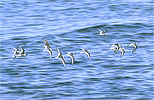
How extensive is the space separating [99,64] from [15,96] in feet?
22.0

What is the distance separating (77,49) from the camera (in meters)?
35.6

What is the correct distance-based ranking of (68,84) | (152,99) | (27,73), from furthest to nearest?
(27,73), (68,84), (152,99)

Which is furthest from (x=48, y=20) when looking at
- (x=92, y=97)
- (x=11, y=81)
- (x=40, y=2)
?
(x=92, y=97)

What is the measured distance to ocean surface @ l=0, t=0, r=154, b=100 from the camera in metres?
28.4

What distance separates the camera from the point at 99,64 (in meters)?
32.4

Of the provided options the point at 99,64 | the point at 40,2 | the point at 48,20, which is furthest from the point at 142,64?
the point at 40,2

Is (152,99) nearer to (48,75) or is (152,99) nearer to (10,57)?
(48,75)

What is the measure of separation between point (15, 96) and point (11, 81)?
2216mm

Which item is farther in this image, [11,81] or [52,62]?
[52,62]

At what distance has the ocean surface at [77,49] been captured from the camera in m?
28.4

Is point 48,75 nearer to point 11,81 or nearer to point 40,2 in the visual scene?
point 11,81

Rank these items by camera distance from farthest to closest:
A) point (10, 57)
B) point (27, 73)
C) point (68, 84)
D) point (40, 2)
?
point (40, 2), point (10, 57), point (27, 73), point (68, 84)

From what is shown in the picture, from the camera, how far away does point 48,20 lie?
42750 millimetres

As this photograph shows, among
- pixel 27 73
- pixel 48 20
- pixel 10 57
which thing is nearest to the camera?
pixel 27 73
